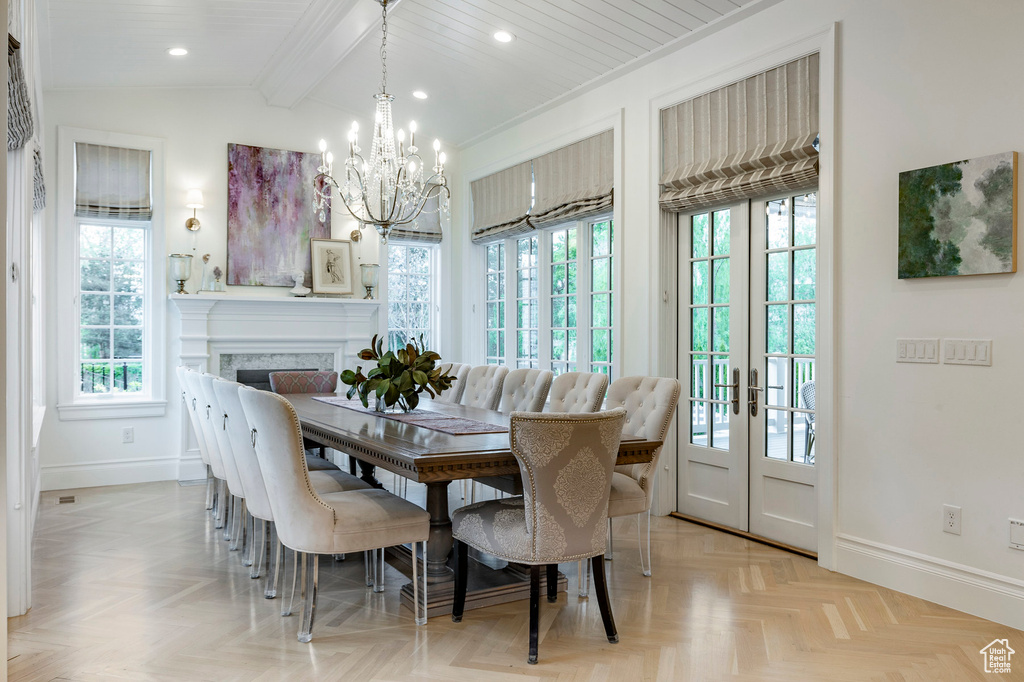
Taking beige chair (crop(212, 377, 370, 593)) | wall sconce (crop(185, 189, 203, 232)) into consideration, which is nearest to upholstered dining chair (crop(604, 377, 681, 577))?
beige chair (crop(212, 377, 370, 593))

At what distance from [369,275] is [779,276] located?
146 inches

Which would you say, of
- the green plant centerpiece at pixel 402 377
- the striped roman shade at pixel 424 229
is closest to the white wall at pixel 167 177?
the striped roman shade at pixel 424 229

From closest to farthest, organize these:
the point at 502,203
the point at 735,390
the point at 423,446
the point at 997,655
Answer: the point at 997,655, the point at 423,446, the point at 735,390, the point at 502,203

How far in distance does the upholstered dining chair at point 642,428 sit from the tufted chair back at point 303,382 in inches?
107

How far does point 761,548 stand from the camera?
415 cm

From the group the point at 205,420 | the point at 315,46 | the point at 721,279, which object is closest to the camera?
the point at 205,420

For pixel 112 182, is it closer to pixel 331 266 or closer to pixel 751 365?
pixel 331 266

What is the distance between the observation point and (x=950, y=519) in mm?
3260

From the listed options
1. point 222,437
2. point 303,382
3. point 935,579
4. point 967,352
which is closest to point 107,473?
point 303,382

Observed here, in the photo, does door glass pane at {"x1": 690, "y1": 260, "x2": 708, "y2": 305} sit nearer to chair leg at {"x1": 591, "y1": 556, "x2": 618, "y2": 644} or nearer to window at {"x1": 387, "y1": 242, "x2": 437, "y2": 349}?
chair leg at {"x1": 591, "y1": 556, "x2": 618, "y2": 644}

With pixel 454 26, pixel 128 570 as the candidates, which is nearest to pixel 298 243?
pixel 454 26

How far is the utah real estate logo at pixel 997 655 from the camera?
263 centimetres

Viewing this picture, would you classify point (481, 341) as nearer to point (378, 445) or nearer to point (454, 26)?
point (454, 26)

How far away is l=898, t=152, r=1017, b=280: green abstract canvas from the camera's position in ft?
9.96
